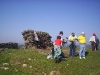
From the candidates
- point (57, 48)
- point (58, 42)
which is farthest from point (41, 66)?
point (58, 42)

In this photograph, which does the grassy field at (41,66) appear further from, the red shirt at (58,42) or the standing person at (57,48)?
the red shirt at (58,42)

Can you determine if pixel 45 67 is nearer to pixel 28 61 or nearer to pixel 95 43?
pixel 28 61

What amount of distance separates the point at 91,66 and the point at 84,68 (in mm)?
976

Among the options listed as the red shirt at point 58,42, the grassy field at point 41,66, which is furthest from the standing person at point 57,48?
the grassy field at point 41,66

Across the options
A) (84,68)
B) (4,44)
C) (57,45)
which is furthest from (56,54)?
(4,44)

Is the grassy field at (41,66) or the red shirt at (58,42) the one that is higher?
the red shirt at (58,42)

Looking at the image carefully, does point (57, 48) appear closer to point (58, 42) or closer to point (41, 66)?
point (58, 42)

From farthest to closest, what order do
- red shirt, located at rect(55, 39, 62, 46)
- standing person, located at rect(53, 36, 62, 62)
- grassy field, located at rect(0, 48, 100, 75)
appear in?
red shirt, located at rect(55, 39, 62, 46)
standing person, located at rect(53, 36, 62, 62)
grassy field, located at rect(0, 48, 100, 75)

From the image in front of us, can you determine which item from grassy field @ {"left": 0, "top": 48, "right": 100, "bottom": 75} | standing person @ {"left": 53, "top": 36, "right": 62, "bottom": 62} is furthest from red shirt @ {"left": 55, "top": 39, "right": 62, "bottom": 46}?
grassy field @ {"left": 0, "top": 48, "right": 100, "bottom": 75}

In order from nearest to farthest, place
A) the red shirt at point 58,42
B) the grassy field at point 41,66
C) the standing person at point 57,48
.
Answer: the grassy field at point 41,66
the standing person at point 57,48
the red shirt at point 58,42

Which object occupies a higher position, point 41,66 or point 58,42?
point 58,42

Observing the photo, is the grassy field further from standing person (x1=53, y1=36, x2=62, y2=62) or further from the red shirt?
the red shirt

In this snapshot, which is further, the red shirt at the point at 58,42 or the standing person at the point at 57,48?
the red shirt at the point at 58,42

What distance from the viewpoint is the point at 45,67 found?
13492 mm
